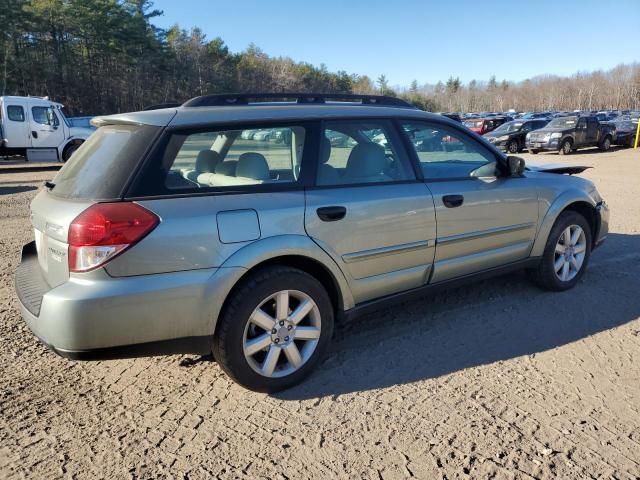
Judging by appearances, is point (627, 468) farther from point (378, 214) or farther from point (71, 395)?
point (71, 395)

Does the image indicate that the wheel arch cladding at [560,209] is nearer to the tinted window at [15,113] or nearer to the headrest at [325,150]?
the headrest at [325,150]

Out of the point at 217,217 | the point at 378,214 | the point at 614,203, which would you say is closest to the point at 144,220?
the point at 217,217

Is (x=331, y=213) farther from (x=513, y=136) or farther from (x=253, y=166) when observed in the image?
(x=513, y=136)

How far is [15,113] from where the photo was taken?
59.5 ft

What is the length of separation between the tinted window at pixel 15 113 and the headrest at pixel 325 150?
18765 millimetres

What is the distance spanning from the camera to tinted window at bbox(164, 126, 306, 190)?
302 centimetres

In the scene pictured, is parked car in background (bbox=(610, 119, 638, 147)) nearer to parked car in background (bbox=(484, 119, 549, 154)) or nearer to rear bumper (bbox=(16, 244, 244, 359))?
parked car in background (bbox=(484, 119, 549, 154))

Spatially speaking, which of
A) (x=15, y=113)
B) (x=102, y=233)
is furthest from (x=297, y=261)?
(x=15, y=113)

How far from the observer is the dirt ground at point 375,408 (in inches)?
95.0

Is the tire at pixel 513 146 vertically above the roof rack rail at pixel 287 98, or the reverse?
the roof rack rail at pixel 287 98

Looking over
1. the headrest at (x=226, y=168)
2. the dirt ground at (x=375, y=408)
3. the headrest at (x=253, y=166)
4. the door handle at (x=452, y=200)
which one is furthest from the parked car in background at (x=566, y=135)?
the headrest at (x=226, y=168)

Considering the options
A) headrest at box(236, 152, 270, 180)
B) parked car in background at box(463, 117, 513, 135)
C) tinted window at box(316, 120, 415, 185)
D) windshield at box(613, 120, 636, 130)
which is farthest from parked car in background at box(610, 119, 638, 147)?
headrest at box(236, 152, 270, 180)

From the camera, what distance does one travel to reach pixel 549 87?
140625 mm

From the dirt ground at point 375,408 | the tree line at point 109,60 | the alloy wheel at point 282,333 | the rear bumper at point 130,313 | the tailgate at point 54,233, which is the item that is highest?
the tree line at point 109,60
